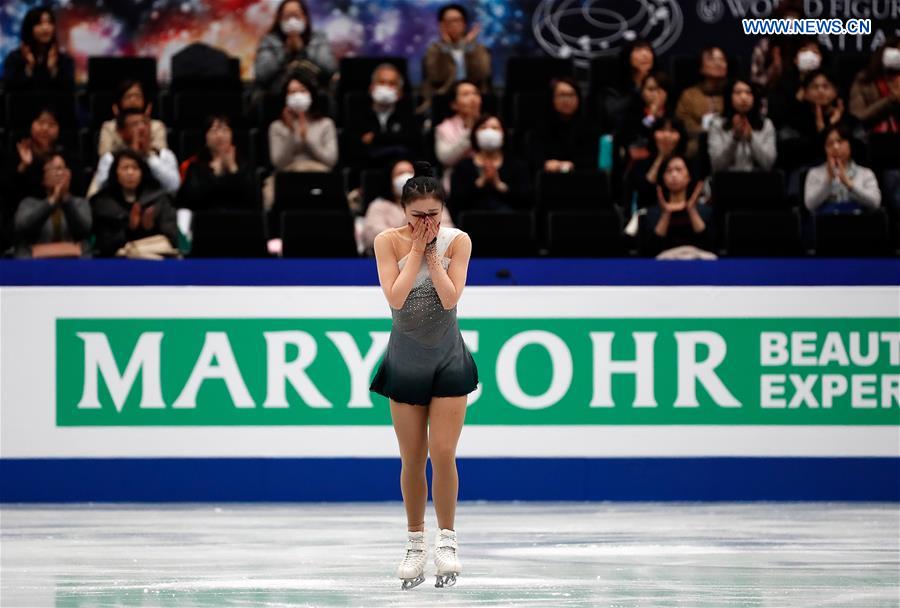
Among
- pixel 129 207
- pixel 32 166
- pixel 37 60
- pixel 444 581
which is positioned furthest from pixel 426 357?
pixel 37 60

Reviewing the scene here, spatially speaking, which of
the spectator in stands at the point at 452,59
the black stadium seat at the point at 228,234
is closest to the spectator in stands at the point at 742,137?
the spectator in stands at the point at 452,59

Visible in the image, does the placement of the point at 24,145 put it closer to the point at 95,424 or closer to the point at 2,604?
the point at 95,424

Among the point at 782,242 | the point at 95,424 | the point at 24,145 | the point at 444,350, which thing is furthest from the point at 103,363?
the point at 782,242

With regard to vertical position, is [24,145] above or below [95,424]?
above

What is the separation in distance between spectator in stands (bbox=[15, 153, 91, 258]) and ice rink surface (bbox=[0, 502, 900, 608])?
169cm

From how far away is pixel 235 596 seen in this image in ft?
18.6

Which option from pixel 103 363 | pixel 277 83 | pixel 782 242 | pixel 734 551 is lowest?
pixel 734 551

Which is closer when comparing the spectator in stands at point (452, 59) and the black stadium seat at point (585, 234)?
the black stadium seat at point (585, 234)

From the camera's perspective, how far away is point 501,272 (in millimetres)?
8555

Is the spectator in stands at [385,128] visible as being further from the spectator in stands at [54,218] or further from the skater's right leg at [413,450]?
A: the skater's right leg at [413,450]

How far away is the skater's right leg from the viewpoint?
5.75 metres

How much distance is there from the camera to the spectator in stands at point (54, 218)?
362 inches

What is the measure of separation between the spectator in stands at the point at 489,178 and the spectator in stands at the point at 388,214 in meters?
0.21

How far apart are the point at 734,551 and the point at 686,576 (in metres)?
0.77
